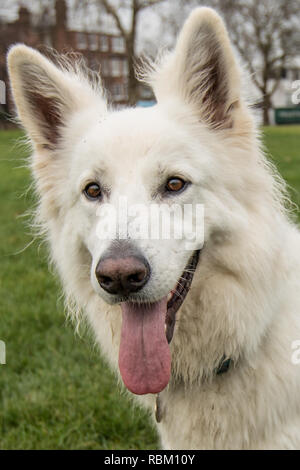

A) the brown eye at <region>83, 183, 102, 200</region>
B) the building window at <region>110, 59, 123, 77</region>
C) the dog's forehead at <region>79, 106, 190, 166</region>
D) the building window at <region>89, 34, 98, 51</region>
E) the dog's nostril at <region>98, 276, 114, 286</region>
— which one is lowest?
A: the dog's nostril at <region>98, 276, 114, 286</region>

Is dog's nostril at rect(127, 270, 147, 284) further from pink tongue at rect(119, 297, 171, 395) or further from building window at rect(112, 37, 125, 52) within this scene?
building window at rect(112, 37, 125, 52)

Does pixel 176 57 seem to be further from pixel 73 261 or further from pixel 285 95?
pixel 285 95

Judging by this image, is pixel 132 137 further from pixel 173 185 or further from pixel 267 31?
pixel 267 31

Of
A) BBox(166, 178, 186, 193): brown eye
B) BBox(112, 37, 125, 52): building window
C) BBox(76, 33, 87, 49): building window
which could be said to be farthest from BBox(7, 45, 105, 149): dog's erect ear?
BBox(112, 37, 125, 52): building window

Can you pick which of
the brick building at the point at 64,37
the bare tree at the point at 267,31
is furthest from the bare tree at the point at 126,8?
the bare tree at the point at 267,31

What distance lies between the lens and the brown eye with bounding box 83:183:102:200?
8.16 ft

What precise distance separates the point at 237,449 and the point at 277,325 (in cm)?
69

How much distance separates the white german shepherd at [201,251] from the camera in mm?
2320

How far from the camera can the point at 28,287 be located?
18.4 ft

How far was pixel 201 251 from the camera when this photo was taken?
242 cm

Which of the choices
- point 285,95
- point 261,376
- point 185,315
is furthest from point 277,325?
point 285,95

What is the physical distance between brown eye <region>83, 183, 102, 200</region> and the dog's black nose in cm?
59

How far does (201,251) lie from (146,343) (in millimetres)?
547

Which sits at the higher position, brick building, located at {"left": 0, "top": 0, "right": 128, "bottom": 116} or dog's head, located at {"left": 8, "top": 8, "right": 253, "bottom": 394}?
brick building, located at {"left": 0, "top": 0, "right": 128, "bottom": 116}
